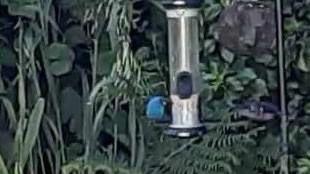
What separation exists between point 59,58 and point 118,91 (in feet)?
0.94

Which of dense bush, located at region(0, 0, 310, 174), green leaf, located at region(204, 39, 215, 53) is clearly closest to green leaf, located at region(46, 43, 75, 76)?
dense bush, located at region(0, 0, 310, 174)

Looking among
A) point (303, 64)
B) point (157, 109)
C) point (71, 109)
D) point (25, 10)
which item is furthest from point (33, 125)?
point (303, 64)

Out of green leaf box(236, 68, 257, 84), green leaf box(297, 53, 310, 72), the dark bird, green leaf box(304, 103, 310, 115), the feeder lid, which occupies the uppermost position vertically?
the feeder lid

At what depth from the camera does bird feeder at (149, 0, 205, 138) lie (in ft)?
8.61

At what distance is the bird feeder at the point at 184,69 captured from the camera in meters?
2.62

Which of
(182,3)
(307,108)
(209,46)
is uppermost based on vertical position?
(182,3)

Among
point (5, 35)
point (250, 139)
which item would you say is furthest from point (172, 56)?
point (5, 35)

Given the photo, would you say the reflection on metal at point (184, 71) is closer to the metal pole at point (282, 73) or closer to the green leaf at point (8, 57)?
the metal pole at point (282, 73)

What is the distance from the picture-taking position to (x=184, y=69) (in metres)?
2.69

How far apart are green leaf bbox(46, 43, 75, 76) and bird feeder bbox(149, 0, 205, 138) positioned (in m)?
0.51

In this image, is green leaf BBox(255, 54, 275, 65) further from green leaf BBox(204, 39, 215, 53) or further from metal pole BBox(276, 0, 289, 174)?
metal pole BBox(276, 0, 289, 174)

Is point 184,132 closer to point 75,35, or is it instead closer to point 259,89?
point 259,89

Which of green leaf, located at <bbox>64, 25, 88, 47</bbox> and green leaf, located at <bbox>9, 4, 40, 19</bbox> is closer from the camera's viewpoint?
green leaf, located at <bbox>9, 4, 40, 19</bbox>

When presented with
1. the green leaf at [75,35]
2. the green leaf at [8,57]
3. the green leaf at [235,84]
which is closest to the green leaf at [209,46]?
the green leaf at [235,84]
